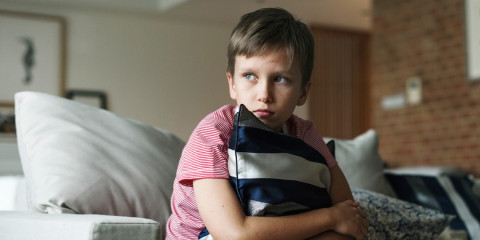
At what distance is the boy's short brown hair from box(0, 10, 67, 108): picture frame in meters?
5.42

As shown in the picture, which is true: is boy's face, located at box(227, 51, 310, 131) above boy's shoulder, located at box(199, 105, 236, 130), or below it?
above

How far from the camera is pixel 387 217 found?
1.62 metres

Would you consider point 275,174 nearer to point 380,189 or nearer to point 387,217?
point 387,217

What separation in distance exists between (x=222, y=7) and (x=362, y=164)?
4.57 metres

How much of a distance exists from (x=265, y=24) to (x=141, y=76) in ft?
18.7

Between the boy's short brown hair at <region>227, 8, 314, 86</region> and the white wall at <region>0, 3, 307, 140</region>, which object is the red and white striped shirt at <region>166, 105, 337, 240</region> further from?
the white wall at <region>0, 3, 307, 140</region>

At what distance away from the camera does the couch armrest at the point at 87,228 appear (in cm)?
101

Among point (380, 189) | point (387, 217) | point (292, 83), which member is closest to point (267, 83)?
point (292, 83)

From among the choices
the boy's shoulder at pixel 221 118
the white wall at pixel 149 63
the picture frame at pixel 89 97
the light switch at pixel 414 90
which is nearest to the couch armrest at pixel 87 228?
the boy's shoulder at pixel 221 118

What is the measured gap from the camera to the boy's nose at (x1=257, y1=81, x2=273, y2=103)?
1.13m

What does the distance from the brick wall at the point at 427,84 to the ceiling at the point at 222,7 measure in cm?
83

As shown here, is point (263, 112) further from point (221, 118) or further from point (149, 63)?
point (149, 63)

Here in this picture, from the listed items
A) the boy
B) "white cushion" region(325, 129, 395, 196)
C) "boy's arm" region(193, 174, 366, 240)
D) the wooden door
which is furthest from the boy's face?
the wooden door

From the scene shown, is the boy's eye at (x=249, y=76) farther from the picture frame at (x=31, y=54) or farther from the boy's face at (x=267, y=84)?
the picture frame at (x=31, y=54)
